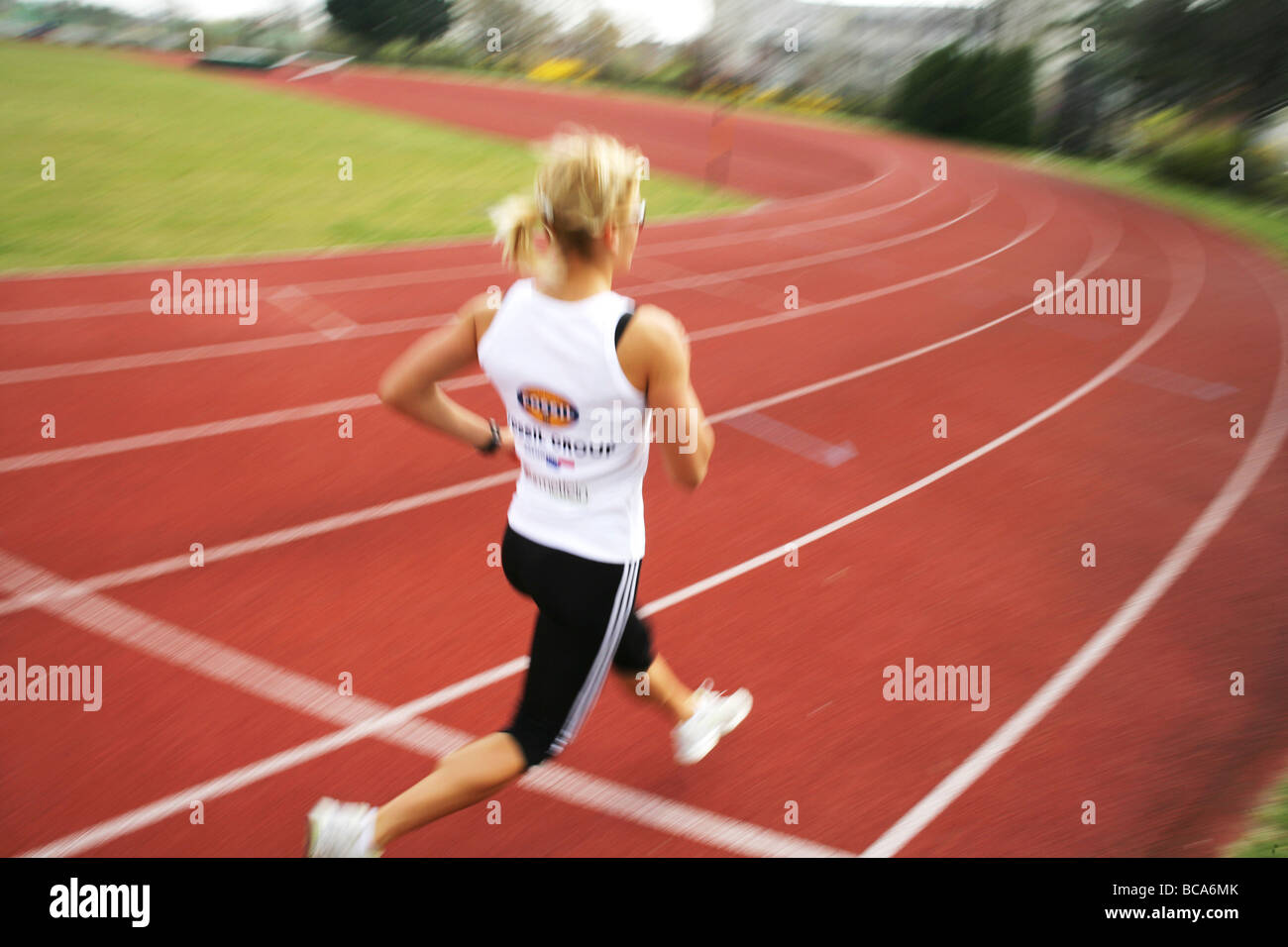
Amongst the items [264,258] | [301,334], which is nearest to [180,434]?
[301,334]

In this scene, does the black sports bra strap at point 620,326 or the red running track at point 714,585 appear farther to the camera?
the red running track at point 714,585

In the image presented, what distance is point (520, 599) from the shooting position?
15.0ft

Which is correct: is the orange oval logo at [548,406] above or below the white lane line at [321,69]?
below

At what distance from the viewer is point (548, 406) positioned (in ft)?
7.17

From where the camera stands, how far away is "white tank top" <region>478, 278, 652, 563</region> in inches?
81.7

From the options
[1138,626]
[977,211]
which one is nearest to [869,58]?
[977,211]

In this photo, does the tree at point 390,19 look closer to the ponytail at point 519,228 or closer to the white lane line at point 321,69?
the white lane line at point 321,69

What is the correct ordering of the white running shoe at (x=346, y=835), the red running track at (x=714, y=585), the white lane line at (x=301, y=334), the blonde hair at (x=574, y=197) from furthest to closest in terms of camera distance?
the white lane line at (x=301, y=334) → the red running track at (x=714, y=585) → the white running shoe at (x=346, y=835) → the blonde hair at (x=574, y=197)

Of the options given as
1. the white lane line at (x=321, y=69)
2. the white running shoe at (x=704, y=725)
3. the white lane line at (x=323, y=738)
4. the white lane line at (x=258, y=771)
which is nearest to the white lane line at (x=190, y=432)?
the white lane line at (x=323, y=738)

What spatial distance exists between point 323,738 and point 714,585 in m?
2.04

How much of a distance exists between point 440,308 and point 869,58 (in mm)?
36306

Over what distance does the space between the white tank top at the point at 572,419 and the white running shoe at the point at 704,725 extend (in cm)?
115

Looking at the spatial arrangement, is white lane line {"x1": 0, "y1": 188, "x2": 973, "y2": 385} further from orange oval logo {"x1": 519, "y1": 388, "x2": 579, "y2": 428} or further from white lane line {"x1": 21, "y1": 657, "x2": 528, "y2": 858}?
orange oval logo {"x1": 519, "y1": 388, "x2": 579, "y2": 428}

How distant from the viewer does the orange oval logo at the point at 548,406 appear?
2.16 metres
